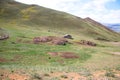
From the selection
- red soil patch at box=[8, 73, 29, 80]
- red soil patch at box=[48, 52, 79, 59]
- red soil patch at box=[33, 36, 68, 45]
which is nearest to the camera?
red soil patch at box=[8, 73, 29, 80]

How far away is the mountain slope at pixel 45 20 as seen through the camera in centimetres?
10369

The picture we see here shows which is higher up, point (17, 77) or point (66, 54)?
point (17, 77)

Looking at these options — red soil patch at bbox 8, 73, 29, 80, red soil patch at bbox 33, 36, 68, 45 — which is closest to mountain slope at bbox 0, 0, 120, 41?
red soil patch at bbox 33, 36, 68, 45

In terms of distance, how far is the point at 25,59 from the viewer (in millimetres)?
45531

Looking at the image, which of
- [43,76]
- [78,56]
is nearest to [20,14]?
[78,56]

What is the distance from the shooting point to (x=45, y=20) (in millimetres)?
112188

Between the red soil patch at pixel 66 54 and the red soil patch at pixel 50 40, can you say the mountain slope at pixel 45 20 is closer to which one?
the red soil patch at pixel 50 40

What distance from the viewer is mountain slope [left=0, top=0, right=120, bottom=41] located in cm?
10369

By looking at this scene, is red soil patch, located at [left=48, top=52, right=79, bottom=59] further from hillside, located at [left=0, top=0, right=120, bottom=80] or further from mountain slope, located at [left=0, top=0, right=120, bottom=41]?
mountain slope, located at [left=0, top=0, right=120, bottom=41]

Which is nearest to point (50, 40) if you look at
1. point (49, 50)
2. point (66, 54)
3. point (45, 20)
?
point (49, 50)

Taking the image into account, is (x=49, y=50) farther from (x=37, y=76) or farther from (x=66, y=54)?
(x=37, y=76)

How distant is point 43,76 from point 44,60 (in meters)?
22.2

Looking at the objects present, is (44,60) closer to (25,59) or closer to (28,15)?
(25,59)

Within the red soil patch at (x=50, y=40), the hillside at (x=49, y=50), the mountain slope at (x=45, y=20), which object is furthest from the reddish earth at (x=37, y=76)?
the mountain slope at (x=45, y=20)
